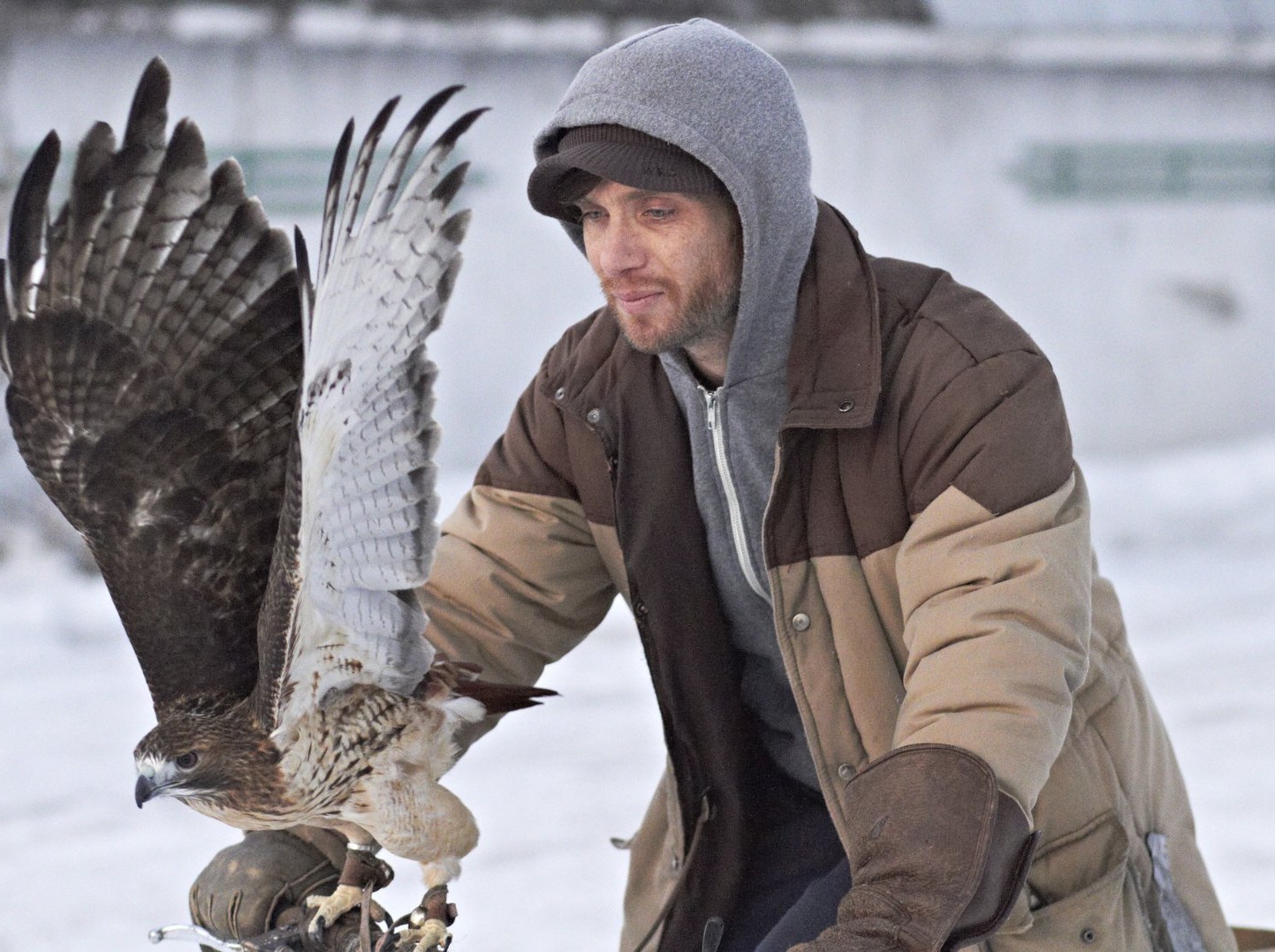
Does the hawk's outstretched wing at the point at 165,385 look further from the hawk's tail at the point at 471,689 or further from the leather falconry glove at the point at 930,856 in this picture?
the leather falconry glove at the point at 930,856

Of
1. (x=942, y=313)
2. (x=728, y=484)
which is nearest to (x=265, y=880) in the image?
(x=728, y=484)

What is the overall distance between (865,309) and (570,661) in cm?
376

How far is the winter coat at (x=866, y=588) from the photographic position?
157 cm

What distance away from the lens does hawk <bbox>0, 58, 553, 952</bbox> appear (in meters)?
1.55

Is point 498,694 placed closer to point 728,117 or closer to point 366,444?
point 366,444

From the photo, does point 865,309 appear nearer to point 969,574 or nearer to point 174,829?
point 969,574

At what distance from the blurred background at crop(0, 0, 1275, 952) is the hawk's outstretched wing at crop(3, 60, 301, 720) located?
2401 mm

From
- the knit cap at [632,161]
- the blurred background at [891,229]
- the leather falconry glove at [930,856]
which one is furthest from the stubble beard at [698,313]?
the blurred background at [891,229]

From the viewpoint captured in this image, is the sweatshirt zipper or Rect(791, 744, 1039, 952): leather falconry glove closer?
Rect(791, 744, 1039, 952): leather falconry glove

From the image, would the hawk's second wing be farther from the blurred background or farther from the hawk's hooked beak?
the blurred background

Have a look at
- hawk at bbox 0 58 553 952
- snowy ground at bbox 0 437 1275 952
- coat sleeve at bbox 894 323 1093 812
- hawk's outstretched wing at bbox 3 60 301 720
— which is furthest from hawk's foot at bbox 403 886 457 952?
snowy ground at bbox 0 437 1275 952

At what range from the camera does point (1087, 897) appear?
175 centimetres

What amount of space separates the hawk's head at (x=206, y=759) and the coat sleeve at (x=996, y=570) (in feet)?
2.26

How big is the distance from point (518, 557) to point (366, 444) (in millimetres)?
507
